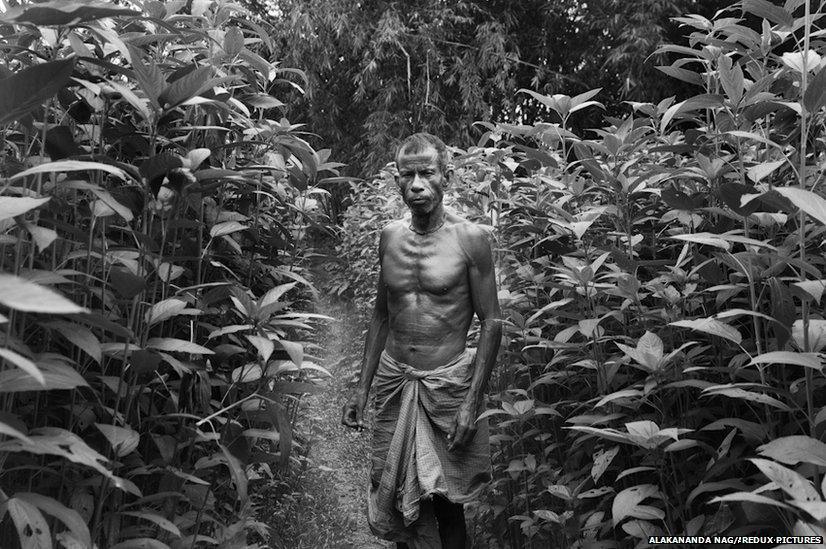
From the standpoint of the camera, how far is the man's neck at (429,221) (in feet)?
11.0

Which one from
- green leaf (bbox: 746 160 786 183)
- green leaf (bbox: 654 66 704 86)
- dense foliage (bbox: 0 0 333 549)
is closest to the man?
dense foliage (bbox: 0 0 333 549)

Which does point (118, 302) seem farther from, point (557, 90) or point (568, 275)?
point (557, 90)

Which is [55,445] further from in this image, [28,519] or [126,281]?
[126,281]

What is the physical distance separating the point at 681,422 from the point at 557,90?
37.8 feet

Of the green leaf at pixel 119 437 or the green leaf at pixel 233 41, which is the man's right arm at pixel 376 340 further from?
the green leaf at pixel 119 437

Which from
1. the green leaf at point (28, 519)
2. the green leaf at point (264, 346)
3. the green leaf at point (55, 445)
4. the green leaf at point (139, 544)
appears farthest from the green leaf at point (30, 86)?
the green leaf at point (139, 544)

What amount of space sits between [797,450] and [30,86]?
169 centimetres

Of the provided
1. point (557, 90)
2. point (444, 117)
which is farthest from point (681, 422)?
point (557, 90)

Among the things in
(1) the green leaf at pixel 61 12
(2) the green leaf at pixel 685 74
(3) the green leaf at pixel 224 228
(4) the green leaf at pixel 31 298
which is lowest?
(3) the green leaf at pixel 224 228

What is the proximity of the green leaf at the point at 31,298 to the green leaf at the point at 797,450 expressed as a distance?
140 cm

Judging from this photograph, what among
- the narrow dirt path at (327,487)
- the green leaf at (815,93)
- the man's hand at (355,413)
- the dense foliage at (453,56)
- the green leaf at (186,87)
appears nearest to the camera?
the green leaf at (815,93)

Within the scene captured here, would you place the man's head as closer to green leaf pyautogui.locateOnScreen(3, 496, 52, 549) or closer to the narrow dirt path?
the narrow dirt path

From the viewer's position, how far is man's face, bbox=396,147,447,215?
10.5 feet

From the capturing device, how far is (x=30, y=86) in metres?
1.48
